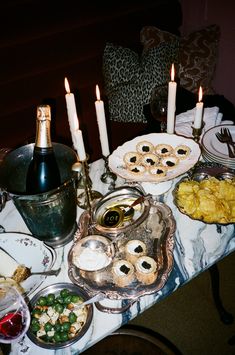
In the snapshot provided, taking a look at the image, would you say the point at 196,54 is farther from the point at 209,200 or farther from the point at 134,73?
the point at 209,200

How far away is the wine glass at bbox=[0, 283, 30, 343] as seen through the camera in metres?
1.19

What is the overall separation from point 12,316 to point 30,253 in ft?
0.92

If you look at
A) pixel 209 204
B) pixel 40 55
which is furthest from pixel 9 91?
pixel 209 204

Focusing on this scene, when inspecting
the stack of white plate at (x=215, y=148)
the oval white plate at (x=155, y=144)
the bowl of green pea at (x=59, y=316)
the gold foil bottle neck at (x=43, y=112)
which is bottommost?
the bowl of green pea at (x=59, y=316)

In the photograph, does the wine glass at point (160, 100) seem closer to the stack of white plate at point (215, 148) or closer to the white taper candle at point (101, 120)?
the stack of white plate at point (215, 148)

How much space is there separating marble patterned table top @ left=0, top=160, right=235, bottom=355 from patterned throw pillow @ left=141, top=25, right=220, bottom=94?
6.14ft

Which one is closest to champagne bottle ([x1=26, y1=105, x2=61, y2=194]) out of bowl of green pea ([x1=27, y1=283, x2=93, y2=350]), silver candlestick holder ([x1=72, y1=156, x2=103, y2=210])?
silver candlestick holder ([x1=72, y1=156, x2=103, y2=210])

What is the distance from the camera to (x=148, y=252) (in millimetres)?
1465

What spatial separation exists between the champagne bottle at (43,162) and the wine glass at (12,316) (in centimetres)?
49

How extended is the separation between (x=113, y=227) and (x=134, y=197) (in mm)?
249

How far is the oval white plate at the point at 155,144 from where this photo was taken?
1.66 meters

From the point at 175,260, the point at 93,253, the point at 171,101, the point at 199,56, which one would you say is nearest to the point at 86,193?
the point at 93,253

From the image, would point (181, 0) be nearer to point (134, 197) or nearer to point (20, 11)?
point (20, 11)

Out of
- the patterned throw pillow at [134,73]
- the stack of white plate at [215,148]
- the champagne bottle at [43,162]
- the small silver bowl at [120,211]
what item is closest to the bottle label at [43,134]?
the champagne bottle at [43,162]
